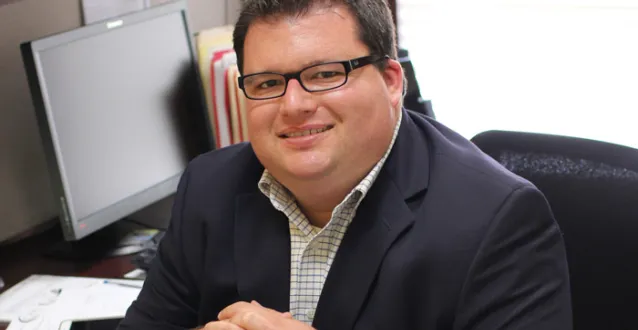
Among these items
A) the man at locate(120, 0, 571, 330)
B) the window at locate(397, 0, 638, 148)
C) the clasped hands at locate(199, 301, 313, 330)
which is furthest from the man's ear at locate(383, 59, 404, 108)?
the window at locate(397, 0, 638, 148)

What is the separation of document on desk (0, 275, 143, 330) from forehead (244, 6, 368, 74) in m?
0.71

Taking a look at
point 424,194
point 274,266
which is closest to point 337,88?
point 424,194

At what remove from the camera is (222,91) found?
82.0 inches

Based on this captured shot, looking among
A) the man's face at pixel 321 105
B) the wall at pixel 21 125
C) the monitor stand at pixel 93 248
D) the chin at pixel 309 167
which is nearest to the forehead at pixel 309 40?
the man's face at pixel 321 105

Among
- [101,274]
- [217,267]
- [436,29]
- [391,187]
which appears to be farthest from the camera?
[436,29]

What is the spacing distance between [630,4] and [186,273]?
157 cm

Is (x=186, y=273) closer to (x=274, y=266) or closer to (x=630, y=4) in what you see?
(x=274, y=266)

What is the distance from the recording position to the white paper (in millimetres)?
2025

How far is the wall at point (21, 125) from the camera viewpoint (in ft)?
5.98

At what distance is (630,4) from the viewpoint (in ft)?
7.16

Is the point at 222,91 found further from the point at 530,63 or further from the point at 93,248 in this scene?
the point at 530,63

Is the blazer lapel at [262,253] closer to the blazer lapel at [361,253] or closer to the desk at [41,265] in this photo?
the blazer lapel at [361,253]

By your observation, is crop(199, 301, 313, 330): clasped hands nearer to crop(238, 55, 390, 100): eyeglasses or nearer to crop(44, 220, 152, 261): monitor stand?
crop(238, 55, 390, 100): eyeglasses

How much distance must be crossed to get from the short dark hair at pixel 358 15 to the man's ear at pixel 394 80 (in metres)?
0.01
